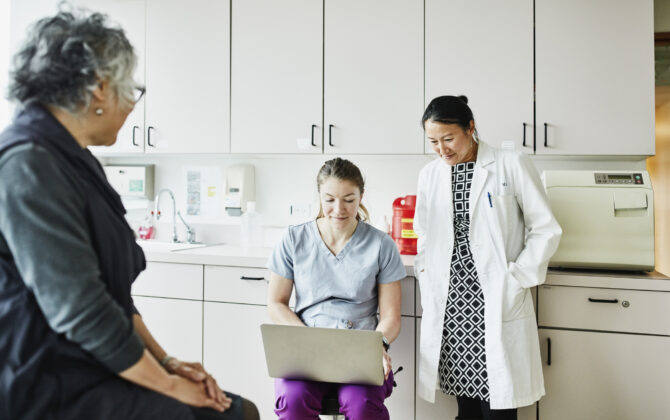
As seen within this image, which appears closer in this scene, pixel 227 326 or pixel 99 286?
pixel 99 286

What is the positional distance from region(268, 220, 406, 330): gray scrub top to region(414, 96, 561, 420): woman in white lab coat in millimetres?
206

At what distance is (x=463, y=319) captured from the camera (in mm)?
1718

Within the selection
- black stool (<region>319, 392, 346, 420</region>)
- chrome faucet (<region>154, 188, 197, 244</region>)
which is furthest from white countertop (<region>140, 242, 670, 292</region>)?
black stool (<region>319, 392, 346, 420</region>)

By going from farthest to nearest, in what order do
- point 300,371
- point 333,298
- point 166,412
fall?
point 333,298 < point 300,371 < point 166,412

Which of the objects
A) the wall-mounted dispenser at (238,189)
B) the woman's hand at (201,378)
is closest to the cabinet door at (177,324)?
the wall-mounted dispenser at (238,189)

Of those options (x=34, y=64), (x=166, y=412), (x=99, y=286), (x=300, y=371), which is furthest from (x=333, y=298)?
(x=34, y=64)

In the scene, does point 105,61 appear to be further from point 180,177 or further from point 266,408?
point 180,177

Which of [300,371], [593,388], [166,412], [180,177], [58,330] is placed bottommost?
[593,388]

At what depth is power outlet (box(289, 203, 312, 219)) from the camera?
8.75 ft

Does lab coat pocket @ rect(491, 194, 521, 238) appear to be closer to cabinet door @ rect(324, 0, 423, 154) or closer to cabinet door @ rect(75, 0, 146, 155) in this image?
cabinet door @ rect(324, 0, 423, 154)

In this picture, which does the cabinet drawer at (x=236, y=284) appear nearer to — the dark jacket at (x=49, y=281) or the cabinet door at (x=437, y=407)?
the cabinet door at (x=437, y=407)

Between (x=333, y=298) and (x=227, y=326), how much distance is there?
0.74 metres

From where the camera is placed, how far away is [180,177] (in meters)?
2.90

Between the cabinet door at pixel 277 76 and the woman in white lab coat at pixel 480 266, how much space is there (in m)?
0.81
